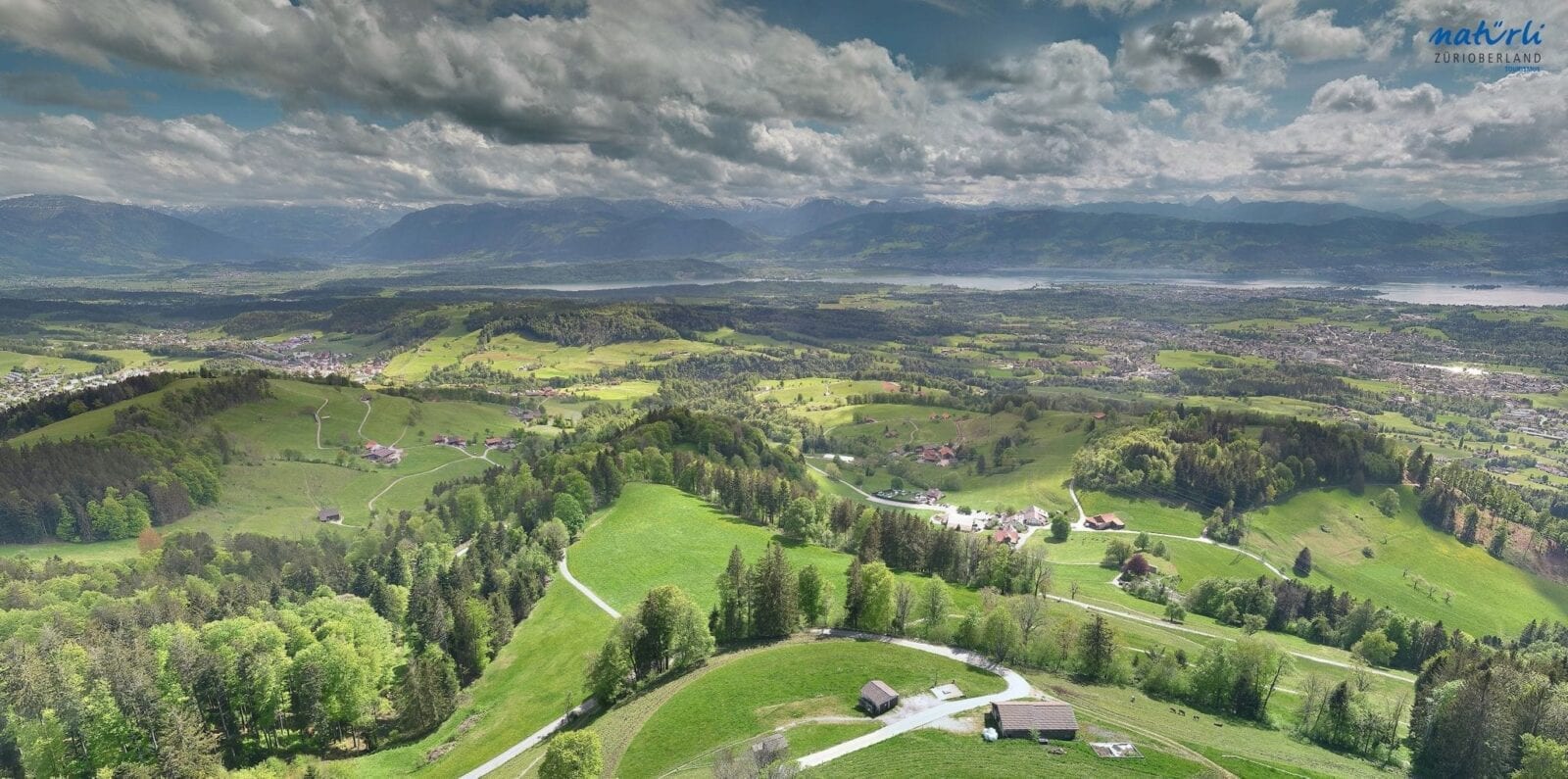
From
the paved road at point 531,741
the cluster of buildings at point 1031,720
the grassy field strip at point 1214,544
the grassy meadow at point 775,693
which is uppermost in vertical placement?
the cluster of buildings at point 1031,720

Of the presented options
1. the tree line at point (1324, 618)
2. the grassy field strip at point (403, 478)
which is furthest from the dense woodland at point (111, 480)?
the tree line at point (1324, 618)

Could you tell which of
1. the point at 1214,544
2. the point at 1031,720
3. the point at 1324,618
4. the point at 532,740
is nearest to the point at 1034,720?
the point at 1031,720

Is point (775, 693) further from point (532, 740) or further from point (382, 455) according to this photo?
point (382, 455)

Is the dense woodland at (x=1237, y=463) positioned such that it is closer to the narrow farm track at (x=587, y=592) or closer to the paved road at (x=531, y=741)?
the narrow farm track at (x=587, y=592)

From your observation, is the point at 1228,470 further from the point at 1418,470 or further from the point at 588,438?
the point at 588,438

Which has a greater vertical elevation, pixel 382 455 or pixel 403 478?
pixel 382 455

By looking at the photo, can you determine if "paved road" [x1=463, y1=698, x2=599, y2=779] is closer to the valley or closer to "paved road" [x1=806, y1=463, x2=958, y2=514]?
the valley

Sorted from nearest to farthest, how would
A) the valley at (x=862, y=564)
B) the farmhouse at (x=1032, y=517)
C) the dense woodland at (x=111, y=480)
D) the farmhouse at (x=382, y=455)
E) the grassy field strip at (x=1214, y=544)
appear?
1. the valley at (x=862, y=564)
2. the grassy field strip at (x=1214, y=544)
3. the dense woodland at (x=111, y=480)
4. the farmhouse at (x=1032, y=517)
5. the farmhouse at (x=382, y=455)
